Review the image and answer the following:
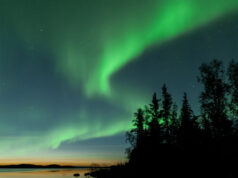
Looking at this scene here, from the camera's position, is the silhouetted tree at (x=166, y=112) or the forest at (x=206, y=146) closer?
the forest at (x=206, y=146)

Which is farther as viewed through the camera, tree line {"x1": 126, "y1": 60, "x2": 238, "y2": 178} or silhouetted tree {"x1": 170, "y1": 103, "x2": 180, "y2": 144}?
silhouetted tree {"x1": 170, "y1": 103, "x2": 180, "y2": 144}

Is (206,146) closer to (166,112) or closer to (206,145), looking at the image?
(206,145)

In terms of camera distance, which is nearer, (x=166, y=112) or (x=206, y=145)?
(x=206, y=145)

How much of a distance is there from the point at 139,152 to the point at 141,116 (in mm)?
21536

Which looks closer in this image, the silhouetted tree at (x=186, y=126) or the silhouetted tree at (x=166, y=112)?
the silhouetted tree at (x=186, y=126)

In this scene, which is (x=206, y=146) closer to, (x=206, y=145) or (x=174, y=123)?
(x=206, y=145)

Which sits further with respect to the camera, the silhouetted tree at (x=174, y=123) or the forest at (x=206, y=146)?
the silhouetted tree at (x=174, y=123)

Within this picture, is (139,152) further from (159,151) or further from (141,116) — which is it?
(141,116)

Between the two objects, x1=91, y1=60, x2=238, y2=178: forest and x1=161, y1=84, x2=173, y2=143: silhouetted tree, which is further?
x1=161, y1=84, x2=173, y2=143: silhouetted tree

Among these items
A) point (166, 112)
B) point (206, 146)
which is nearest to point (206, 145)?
point (206, 146)

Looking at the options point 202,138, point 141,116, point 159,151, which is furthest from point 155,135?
point 141,116

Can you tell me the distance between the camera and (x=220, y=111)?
34094mm

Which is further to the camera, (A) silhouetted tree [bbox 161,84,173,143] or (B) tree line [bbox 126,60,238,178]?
(A) silhouetted tree [bbox 161,84,173,143]

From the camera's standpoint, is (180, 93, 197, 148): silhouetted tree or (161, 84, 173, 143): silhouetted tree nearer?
(180, 93, 197, 148): silhouetted tree
